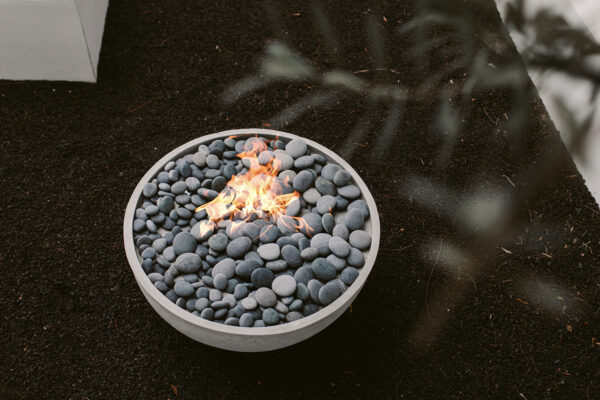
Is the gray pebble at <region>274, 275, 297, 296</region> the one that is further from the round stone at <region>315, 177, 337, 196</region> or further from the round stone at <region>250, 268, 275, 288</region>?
the round stone at <region>315, 177, 337, 196</region>

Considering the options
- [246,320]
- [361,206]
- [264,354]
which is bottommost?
[264,354]

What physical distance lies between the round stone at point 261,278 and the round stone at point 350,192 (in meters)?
0.36

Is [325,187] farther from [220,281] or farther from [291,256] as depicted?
[220,281]

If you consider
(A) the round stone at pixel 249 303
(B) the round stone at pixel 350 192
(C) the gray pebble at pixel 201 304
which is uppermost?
(B) the round stone at pixel 350 192

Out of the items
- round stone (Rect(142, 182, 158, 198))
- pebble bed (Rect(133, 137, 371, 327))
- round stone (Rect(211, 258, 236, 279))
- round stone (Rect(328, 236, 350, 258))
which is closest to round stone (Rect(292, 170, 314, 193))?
→ pebble bed (Rect(133, 137, 371, 327))

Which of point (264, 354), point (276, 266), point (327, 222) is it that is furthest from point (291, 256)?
point (264, 354)

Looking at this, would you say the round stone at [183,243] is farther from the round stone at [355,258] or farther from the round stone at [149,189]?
the round stone at [355,258]

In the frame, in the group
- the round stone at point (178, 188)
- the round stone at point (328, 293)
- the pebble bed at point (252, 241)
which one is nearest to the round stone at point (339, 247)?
the pebble bed at point (252, 241)

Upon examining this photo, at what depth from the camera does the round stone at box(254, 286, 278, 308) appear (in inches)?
52.9

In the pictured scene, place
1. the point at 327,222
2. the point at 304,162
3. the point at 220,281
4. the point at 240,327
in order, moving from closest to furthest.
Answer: the point at 240,327
the point at 220,281
the point at 327,222
the point at 304,162

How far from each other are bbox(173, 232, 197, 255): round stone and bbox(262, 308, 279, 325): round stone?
0.30 meters

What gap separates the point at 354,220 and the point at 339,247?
112mm

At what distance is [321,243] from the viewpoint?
4.78 feet

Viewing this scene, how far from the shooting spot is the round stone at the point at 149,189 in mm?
1537
